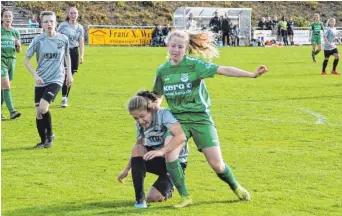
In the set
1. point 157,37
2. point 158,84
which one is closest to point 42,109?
point 158,84

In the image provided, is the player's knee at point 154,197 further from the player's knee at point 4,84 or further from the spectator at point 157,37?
the spectator at point 157,37

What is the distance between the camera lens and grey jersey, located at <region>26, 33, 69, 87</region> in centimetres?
1209

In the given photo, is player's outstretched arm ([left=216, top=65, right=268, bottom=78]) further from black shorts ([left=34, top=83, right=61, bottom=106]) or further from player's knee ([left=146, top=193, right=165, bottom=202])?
black shorts ([left=34, top=83, right=61, bottom=106])

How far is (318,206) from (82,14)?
5156 cm

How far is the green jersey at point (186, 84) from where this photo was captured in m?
7.96

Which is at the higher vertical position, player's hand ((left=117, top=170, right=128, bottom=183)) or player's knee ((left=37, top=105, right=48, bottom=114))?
player's knee ((left=37, top=105, right=48, bottom=114))

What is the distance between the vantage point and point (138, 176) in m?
7.76

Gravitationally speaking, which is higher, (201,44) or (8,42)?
(201,44)

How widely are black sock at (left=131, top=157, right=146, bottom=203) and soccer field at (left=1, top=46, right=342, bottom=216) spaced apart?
0.59ft

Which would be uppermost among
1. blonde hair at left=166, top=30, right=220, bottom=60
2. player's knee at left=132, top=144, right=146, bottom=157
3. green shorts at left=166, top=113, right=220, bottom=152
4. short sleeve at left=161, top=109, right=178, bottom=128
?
blonde hair at left=166, top=30, right=220, bottom=60

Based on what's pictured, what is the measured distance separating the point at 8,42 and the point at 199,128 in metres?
8.21

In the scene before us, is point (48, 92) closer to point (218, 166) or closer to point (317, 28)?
point (218, 166)

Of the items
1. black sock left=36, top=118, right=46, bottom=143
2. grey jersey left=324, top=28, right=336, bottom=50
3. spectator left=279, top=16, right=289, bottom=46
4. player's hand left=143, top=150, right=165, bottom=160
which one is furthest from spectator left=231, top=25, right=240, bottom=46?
player's hand left=143, top=150, right=165, bottom=160

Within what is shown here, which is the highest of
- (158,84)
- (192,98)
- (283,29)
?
(158,84)
